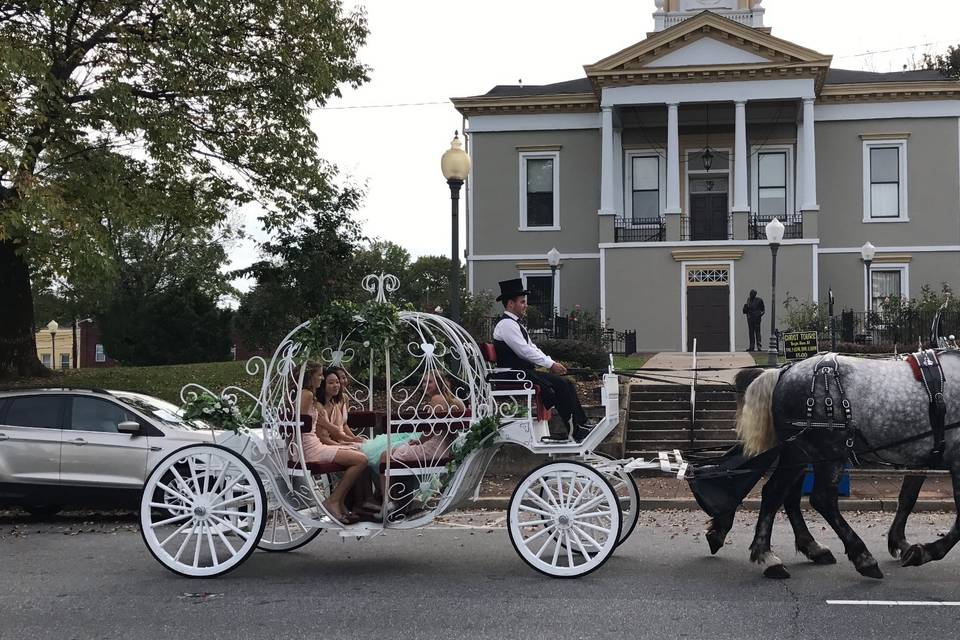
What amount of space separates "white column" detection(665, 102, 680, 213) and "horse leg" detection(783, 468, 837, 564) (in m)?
24.0

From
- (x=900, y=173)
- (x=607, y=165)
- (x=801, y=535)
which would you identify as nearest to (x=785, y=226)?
(x=900, y=173)

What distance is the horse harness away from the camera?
7699mm

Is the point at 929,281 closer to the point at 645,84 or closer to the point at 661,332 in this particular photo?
the point at 661,332

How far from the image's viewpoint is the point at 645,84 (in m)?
32.0

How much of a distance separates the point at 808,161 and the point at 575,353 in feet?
52.7

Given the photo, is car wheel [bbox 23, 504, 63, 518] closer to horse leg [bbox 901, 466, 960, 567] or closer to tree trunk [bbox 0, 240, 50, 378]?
tree trunk [bbox 0, 240, 50, 378]

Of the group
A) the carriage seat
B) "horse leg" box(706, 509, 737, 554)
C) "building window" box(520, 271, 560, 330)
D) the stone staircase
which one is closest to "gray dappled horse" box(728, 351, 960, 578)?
"horse leg" box(706, 509, 737, 554)

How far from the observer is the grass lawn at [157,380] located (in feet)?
63.1

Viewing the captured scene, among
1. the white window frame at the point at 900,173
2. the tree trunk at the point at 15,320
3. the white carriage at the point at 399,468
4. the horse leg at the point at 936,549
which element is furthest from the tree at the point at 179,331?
the horse leg at the point at 936,549

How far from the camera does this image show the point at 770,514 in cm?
817

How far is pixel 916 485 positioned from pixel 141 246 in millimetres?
47016

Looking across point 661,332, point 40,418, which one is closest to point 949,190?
point 661,332

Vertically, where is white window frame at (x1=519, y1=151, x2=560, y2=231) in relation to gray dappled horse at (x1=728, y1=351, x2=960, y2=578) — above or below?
above

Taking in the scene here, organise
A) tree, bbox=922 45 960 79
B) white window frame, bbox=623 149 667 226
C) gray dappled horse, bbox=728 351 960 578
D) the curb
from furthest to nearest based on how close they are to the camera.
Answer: tree, bbox=922 45 960 79 → white window frame, bbox=623 149 667 226 → the curb → gray dappled horse, bbox=728 351 960 578
